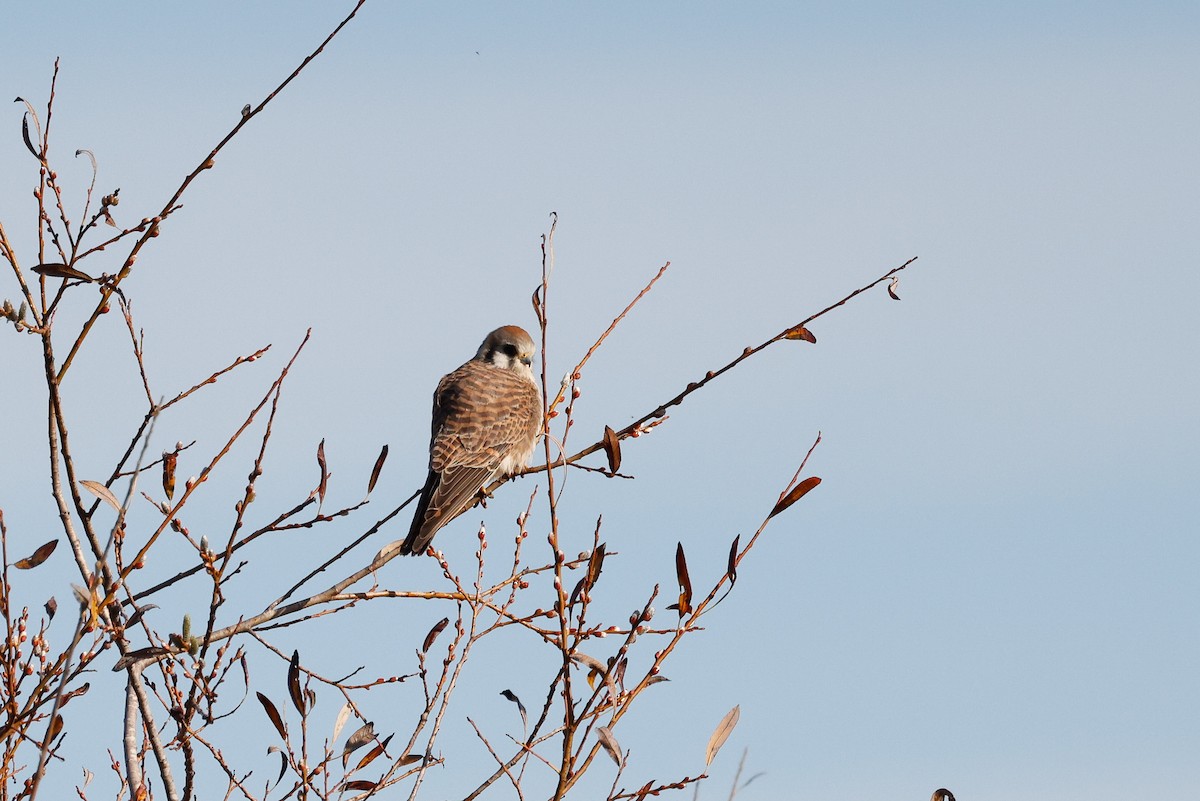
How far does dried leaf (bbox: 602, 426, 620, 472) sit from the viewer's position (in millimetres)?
3387

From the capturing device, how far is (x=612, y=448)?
3.41m

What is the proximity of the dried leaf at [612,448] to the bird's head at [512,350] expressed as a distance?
4.48 metres

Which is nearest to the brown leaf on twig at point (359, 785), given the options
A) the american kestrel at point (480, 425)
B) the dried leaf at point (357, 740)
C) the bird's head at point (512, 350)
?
the dried leaf at point (357, 740)

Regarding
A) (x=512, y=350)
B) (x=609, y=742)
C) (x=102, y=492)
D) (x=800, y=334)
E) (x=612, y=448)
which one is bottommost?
(x=609, y=742)

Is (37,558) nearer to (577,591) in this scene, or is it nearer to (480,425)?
(577,591)

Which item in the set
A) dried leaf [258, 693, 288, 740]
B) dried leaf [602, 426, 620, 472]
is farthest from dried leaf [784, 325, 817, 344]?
dried leaf [258, 693, 288, 740]

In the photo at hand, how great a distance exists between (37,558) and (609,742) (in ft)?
4.78

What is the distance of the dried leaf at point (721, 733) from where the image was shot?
2.88 meters

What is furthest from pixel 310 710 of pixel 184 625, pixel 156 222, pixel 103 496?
pixel 156 222

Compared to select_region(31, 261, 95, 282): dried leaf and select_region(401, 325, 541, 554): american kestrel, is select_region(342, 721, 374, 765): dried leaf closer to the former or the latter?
select_region(31, 261, 95, 282): dried leaf

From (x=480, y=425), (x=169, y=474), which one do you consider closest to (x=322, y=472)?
(x=169, y=474)

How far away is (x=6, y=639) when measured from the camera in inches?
123

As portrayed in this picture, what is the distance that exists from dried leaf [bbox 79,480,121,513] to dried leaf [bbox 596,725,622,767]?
1143 mm

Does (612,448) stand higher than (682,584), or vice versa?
(612,448)
